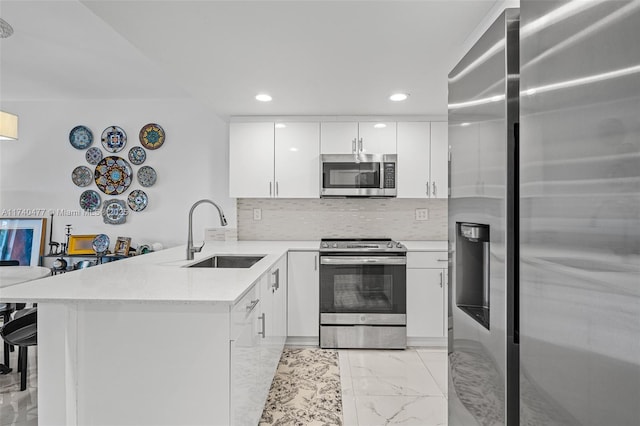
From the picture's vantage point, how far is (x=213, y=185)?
4.09m

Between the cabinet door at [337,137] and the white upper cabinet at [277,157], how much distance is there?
0.20 ft

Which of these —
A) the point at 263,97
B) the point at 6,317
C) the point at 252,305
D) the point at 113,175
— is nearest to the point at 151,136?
the point at 113,175

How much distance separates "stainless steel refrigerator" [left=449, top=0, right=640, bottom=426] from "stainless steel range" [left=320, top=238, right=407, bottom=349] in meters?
2.18

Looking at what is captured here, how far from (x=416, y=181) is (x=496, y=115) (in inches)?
106

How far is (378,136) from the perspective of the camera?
374 centimetres

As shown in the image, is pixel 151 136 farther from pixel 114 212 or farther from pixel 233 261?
pixel 233 261

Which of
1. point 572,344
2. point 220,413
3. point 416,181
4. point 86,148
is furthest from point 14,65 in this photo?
point 572,344

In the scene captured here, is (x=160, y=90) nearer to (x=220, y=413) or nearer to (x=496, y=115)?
(x=220, y=413)

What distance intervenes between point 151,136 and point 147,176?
43cm

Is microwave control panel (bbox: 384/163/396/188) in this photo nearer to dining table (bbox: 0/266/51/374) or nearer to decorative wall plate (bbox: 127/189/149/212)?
decorative wall plate (bbox: 127/189/149/212)

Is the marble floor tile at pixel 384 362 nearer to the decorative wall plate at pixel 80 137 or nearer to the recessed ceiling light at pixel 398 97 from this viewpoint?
the recessed ceiling light at pixel 398 97

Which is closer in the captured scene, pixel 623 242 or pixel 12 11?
pixel 623 242

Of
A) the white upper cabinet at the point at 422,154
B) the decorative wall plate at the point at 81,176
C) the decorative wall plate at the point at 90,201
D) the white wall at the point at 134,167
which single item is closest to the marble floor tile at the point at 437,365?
the white upper cabinet at the point at 422,154

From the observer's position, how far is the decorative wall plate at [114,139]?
4082 mm
